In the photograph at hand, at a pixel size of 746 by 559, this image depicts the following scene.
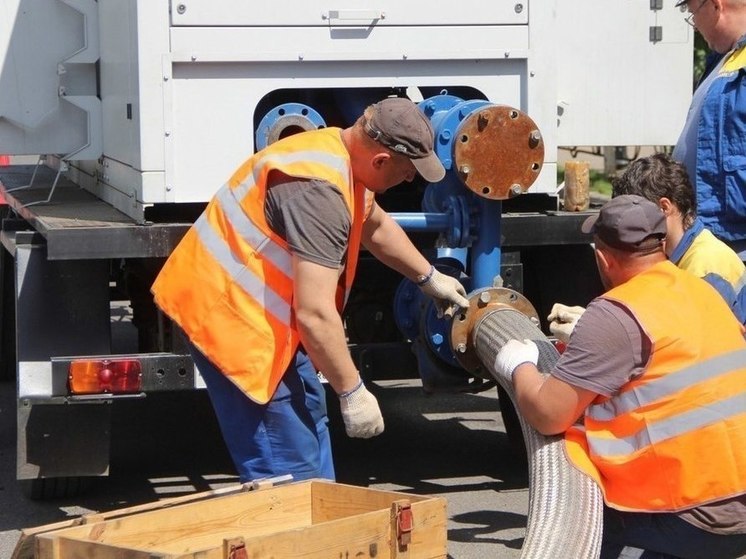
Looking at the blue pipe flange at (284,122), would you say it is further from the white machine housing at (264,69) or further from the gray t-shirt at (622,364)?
the gray t-shirt at (622,364)

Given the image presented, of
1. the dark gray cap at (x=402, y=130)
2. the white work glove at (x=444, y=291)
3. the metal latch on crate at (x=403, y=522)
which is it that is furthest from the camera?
→ the white work glove at (x=444, y=291)

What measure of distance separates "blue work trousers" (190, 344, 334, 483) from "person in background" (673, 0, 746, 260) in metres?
1.50

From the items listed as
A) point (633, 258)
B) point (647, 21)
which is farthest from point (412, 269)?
point (647, 21)

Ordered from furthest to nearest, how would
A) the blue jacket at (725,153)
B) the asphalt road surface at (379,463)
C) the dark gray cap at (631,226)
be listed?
the asphalt road surface at (379,463)
the blue jacket at (725,153)
the dark gray cap at (631,226)

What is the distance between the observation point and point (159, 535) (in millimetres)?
3254

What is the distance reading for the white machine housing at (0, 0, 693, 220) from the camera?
15.8ft

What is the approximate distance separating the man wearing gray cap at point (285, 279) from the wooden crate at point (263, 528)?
1.11 feet

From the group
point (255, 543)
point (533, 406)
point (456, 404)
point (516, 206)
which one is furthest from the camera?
point (456, 404)

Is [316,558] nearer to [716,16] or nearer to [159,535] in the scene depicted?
[159,535]

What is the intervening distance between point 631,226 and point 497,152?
4.79 ft

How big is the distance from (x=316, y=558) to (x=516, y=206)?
270 centimetres

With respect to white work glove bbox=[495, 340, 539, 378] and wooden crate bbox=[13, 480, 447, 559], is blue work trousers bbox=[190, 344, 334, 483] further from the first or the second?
white work glove bbox=[495, 340, 539, 378]

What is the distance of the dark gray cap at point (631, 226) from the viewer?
3.27 m

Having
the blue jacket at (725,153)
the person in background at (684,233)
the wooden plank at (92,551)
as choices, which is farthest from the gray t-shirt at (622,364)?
the blue jacket at (725,153)
